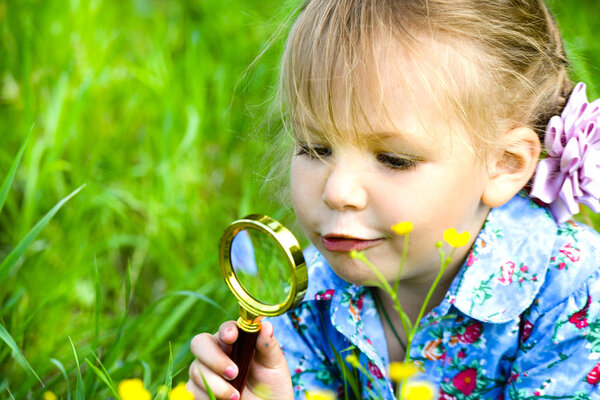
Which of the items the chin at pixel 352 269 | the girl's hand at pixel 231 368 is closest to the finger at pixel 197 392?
the girl's hand at pixel 231 368

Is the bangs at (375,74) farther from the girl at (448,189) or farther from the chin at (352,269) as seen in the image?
the chin at (352,269)

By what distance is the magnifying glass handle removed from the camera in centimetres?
130

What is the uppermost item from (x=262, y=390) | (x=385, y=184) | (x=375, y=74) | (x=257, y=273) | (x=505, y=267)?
(x=375, y=74)

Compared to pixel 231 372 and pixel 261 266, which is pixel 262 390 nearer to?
pixel 231 372

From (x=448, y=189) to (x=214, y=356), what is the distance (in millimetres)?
522

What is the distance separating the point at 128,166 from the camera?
249 cm

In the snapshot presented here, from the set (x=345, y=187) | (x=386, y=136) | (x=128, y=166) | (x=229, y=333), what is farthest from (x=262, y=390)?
(x=128, y=166)

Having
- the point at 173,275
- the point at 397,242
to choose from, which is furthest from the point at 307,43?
the point at 173,275

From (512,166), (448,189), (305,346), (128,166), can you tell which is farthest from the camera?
(128,166)

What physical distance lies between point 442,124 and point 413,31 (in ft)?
0.57

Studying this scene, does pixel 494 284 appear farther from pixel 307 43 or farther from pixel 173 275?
pixel 173 275

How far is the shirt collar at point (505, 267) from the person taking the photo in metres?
1.51

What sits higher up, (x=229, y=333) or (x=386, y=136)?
(x=386, y=136)

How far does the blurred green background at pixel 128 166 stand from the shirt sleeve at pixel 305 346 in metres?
0.15
